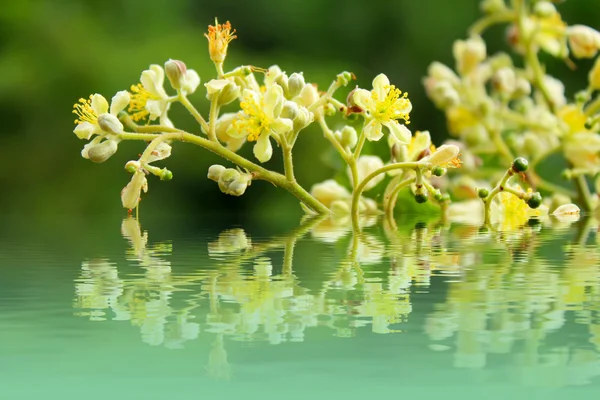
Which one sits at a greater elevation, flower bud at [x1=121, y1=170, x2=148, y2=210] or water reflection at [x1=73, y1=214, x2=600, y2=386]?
flower bud at [x1=121, y1=170, x2=148, y2=210]

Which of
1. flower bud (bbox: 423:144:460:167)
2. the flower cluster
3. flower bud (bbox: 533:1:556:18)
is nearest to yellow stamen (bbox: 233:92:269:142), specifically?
flower bud (bbox: 423:144:460:167)

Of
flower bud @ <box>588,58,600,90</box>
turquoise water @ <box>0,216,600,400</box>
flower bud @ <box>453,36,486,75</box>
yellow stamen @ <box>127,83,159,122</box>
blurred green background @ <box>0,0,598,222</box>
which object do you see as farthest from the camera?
blurred green background @ <box>0,0,598,222</box>

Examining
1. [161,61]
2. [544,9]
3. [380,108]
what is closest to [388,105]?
[380,108]

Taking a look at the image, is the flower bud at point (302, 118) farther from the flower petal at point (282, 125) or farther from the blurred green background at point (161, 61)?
the blurred green background at point (161, 61)

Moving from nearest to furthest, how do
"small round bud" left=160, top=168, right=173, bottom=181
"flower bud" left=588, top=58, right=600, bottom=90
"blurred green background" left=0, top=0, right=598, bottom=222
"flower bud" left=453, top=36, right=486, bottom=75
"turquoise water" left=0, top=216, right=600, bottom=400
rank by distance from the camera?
"turquoise water" left=0, top=216, right=600, bottom=400 < "small round bud" left=160, top=168, right=173, bottom=181 < "flower bud" left=588, top=58, right=600, bottom=90 < "flower bud" left=453, top=36, right=486, bottom=75 < "blurred green background" left=0, top=0, right=598, bottom=222

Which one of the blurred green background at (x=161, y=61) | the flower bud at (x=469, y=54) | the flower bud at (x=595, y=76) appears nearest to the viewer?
the flower bud at (x=595, y=76)

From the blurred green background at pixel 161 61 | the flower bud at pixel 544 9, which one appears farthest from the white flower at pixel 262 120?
the blurred green background at pixel 161 61

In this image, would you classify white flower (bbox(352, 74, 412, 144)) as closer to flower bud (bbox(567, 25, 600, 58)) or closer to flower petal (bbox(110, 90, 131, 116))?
flower petal (bbox(110, 90, 131, 116))

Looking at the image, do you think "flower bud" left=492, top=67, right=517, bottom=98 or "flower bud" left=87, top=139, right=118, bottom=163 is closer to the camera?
"flower bud" left=87, top=139, right=118, bottom=163
